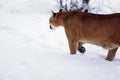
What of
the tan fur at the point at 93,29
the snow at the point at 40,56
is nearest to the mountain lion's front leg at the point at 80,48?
the snow at the point at 40,56

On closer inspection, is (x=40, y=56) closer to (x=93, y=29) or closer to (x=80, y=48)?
(x=93, y=29)

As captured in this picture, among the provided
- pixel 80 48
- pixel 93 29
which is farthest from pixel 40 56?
pixel 80 48

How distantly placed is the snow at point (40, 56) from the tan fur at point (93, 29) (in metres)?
0.32

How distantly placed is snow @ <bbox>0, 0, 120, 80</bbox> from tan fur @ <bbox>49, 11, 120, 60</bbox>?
12.6 inches

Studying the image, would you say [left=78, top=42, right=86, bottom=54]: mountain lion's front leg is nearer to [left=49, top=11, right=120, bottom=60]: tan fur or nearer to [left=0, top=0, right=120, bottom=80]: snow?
[left=0, top=0, right=120, bottom=80]: snow

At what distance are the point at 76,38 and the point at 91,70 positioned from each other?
174cm

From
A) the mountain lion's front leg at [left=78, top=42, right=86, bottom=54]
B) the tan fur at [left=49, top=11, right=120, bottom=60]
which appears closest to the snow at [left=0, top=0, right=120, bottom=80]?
the mountain lion's front leg at [left=78, top=42, right=86, bottom=54]

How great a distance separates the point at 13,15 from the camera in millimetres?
11781

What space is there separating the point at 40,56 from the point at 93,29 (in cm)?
127

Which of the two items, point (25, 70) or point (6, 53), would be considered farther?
point (6, 53)

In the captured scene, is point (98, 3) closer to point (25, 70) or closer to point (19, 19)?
point (19, 19)

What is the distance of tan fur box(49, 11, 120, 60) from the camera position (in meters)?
7.23

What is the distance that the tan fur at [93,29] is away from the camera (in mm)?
7234

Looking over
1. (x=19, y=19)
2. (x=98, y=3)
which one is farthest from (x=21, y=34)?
(x=98, y=3)
